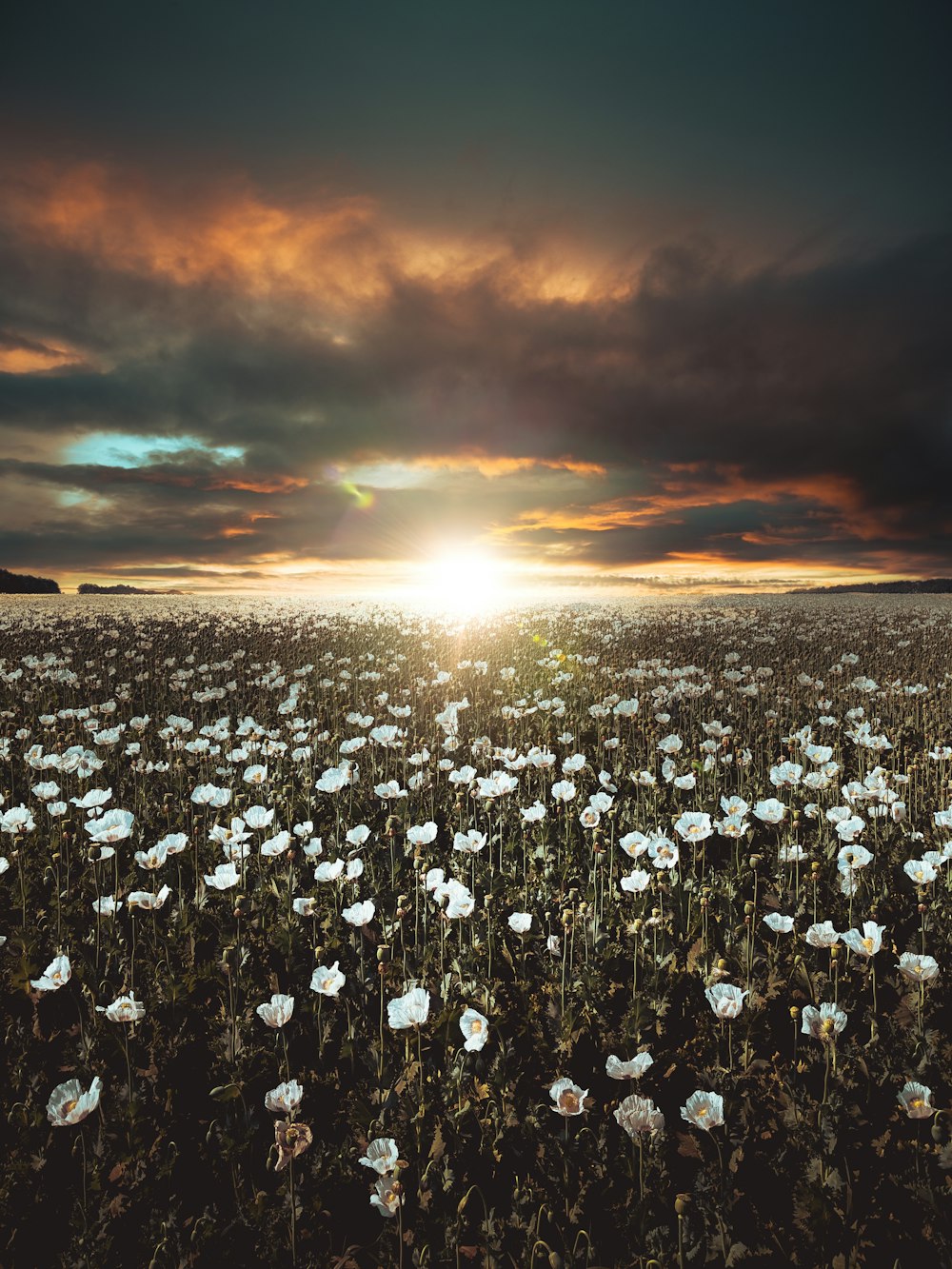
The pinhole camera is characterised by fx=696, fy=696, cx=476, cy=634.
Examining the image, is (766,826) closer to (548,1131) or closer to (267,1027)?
(548,1131)

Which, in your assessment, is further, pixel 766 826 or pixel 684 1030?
pixel 766 826

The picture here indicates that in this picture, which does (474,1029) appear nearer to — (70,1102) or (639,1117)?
(639,1117)

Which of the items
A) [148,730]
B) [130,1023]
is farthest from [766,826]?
[148,730]

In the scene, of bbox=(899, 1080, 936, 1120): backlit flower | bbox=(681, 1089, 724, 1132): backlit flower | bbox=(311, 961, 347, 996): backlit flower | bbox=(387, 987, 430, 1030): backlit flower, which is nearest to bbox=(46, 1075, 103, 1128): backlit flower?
bbox=(311, 961, 347, 996): backlit flower

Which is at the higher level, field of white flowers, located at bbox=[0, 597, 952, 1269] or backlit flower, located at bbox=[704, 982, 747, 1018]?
backlit flower, located at bbox=[704, 982, 747, 1018]

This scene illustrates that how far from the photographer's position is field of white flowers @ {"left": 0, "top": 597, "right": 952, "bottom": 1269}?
2412mm

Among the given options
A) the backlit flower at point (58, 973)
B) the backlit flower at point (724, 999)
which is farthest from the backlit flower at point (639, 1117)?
the backlit flower at point (58, 973)

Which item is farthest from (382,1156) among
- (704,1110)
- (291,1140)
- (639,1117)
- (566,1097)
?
(704,1110)

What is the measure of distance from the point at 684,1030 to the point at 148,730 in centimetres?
781

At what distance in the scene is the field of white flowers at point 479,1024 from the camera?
2412mm

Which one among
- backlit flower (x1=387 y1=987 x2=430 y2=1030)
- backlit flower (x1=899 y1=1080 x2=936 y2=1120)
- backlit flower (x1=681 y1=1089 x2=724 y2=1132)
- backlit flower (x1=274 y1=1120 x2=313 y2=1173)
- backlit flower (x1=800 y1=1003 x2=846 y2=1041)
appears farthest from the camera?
backlit flower (x1=387 y1=987 x2=430 y2=1030)

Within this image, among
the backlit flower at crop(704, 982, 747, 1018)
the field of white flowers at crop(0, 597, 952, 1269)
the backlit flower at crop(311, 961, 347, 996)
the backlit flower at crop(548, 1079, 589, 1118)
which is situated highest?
the backlit flower at crop(704, 982, 747, 1018)

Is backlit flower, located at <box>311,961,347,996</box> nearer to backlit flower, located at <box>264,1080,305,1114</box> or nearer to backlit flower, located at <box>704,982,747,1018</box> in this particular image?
backlit flower, located at <box>264,1080,305,1114</box>

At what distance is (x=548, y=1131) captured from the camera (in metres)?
2.75
